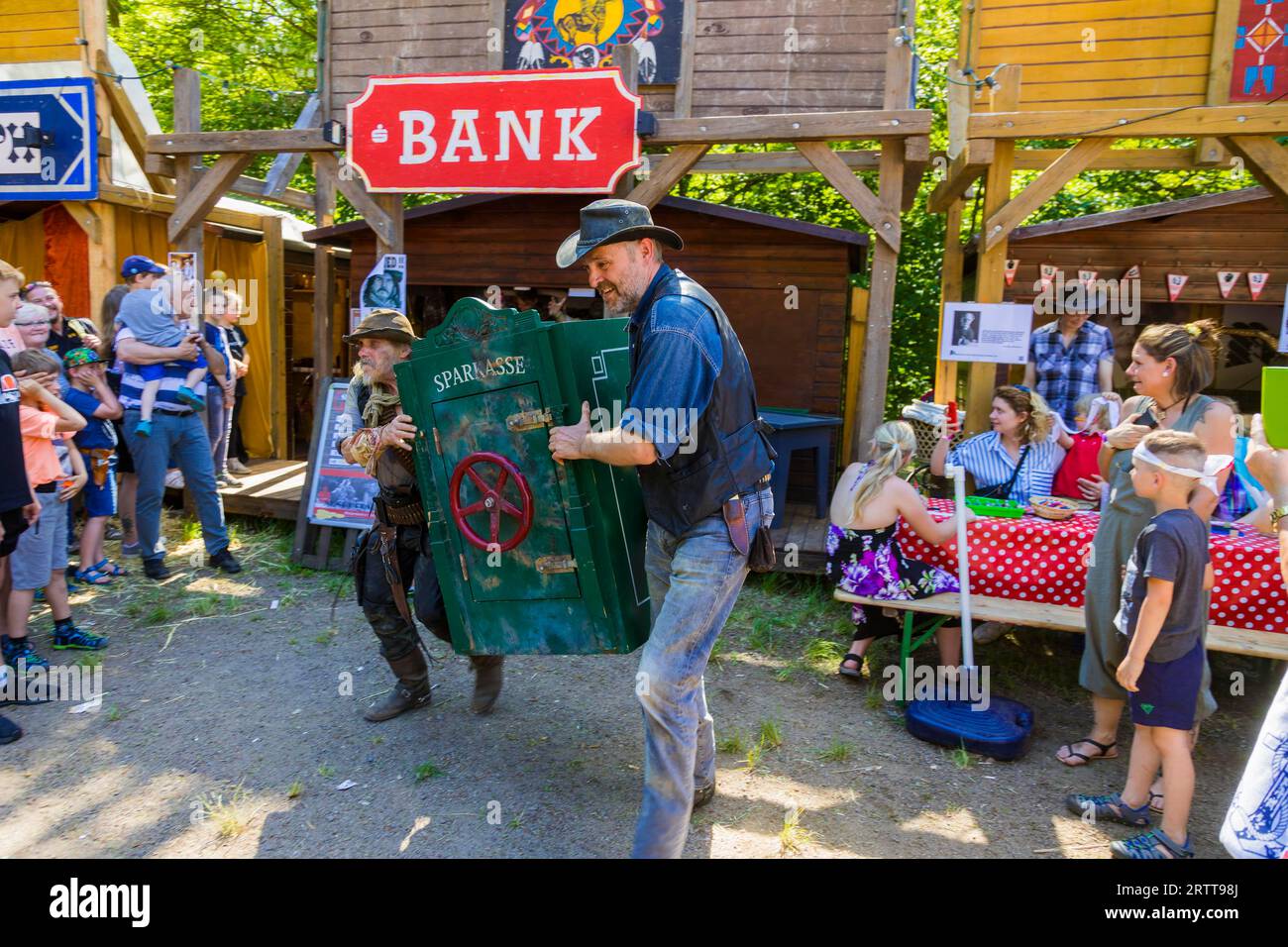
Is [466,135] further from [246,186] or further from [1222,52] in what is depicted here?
[1222,52]

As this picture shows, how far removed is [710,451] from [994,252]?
4.60 meters

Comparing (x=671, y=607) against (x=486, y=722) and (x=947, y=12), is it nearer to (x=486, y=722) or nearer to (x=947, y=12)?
(x=486, y=722)

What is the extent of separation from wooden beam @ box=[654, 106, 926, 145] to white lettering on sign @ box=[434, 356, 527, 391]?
146 inches

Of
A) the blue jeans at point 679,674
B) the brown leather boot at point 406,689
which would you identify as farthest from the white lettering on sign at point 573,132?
the blue jeans at point 679,674

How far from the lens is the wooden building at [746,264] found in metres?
8.54

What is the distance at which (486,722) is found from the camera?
4.25 metres

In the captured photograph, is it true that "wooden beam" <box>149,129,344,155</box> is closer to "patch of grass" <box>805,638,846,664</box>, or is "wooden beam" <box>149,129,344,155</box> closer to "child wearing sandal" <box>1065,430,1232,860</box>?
"patch of grass" <box>805,638,846,664</box>

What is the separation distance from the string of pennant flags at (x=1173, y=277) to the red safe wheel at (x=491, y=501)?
6828 mm

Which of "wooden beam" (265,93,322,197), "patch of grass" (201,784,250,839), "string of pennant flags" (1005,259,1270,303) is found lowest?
"patch of grass" (201,784,250,839)

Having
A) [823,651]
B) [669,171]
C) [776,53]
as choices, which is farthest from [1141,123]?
[823,651]

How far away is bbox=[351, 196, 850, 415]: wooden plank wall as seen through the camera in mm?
8578

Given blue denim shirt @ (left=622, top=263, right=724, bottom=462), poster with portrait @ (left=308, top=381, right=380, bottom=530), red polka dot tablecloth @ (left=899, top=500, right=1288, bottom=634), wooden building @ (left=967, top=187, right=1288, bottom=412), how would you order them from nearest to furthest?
blue denim shirt @ (left=622, top=263, right=724, bottom=462) < red polka dot tablecloth @ (left=899, top=500, right=1288, bottom=634) < poster with portrait @ (left=308, top=381, right=380, bottom=530) < wooden building @ (left=967, top=187, right=1288, bottom=412)

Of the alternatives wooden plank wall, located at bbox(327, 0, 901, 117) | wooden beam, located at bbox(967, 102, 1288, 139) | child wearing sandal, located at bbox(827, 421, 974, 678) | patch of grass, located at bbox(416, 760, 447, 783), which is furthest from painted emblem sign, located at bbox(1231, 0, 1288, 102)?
patch of grass, located at bbox(416, 760, 447, 783)

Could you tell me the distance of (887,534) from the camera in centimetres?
473
